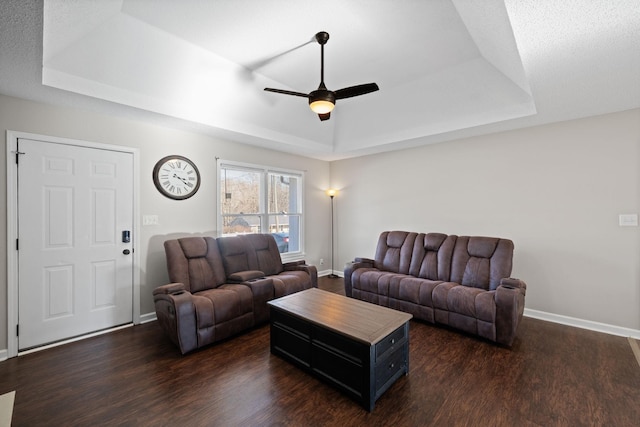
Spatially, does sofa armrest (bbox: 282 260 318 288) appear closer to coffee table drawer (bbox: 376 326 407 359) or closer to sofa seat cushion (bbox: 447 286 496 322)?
sofa seat cushion (bbox: 447 286 496 322)

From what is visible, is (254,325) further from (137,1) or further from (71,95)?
(137,1)

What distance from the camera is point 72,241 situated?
300 centimetres

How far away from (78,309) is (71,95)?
225 centimetres

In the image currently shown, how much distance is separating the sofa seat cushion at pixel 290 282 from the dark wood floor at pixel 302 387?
0.73m

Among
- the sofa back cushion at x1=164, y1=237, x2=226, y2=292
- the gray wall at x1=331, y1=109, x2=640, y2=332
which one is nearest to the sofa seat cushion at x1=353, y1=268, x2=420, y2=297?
the gray wall at x1=331, y1=109, x2=640, y2=332

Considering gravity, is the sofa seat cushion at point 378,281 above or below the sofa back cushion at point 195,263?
below

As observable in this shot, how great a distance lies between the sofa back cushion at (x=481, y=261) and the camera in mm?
3320

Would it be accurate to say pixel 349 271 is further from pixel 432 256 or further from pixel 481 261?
pixel 481 261

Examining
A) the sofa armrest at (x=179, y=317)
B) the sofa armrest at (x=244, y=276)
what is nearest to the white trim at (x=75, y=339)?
the sofa armrest at (x=179, y=317)

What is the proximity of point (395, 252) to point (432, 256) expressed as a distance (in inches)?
22.2

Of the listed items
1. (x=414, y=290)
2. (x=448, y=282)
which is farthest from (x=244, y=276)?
(x=448, y=282)

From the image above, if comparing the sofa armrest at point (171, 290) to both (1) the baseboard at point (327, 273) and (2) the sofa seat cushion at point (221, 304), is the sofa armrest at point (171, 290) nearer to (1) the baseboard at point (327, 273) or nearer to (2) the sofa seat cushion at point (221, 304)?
(2) the sofa seat cushion at point (221, 304)

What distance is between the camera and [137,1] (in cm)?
224

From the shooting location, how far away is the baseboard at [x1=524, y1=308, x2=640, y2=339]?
3051 mm
